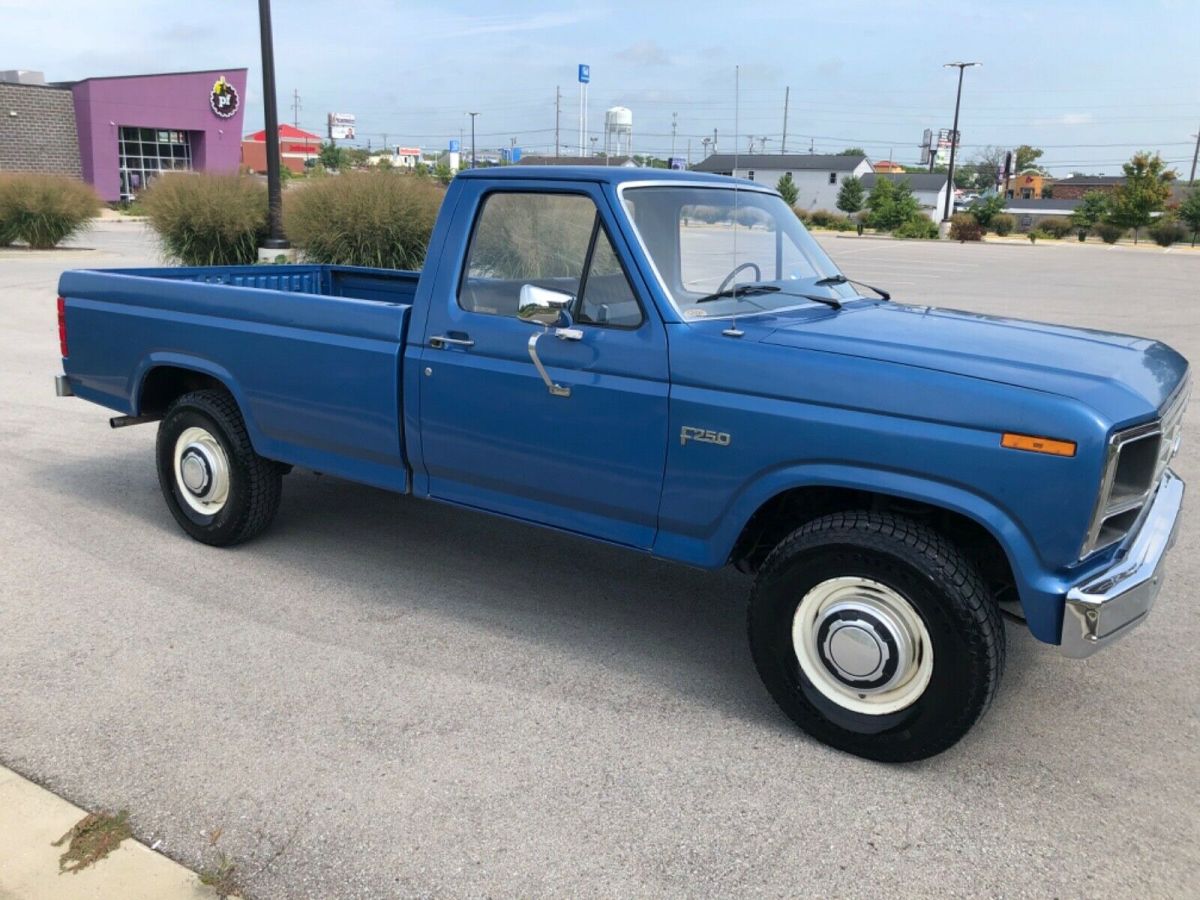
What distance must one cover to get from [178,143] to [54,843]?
53.1 m

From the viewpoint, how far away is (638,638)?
14.7 feet

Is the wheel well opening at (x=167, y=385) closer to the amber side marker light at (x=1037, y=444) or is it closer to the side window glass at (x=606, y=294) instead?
the side window glass at (x=606, y=294)

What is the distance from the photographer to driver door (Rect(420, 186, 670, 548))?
386cm

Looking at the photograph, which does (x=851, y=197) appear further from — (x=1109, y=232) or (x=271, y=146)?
(x=271, y=146)

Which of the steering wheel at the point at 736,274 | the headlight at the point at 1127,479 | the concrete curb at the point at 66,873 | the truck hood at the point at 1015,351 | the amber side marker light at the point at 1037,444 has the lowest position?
the concrete curb at the point at 66,873

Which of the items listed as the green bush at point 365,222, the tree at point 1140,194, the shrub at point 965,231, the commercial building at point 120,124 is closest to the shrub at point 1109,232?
the tree at point 1140,194

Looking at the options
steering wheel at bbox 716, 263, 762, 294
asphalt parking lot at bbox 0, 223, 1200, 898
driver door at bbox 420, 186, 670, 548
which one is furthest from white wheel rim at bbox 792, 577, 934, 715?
steering wheel at bbox 716, 263, 762, 294

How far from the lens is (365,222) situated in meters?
13.9

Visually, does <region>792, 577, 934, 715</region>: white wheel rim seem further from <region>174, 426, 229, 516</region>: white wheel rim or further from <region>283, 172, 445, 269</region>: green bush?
<region>283, 172, 445, 269</region>: green bush

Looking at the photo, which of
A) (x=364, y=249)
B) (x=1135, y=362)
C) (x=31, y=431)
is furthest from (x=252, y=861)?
(x=364, y=249)

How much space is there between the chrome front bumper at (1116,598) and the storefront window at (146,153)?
168 ft

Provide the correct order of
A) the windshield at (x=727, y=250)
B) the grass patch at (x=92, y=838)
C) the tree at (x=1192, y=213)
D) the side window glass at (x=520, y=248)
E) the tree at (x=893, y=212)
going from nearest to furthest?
1. the grass patch at (x=92, y=838)
2. the windshield at (x=727, y=250)
3. the side window glass at (x=520, y=248)
4. the tree at (x=1192, y=213)
5. the tree at (x=893, y=212)

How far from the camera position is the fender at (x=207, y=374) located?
510 centimetres

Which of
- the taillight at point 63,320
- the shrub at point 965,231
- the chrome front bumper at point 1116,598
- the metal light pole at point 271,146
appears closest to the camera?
the chrome front bumper at point 1116,598
